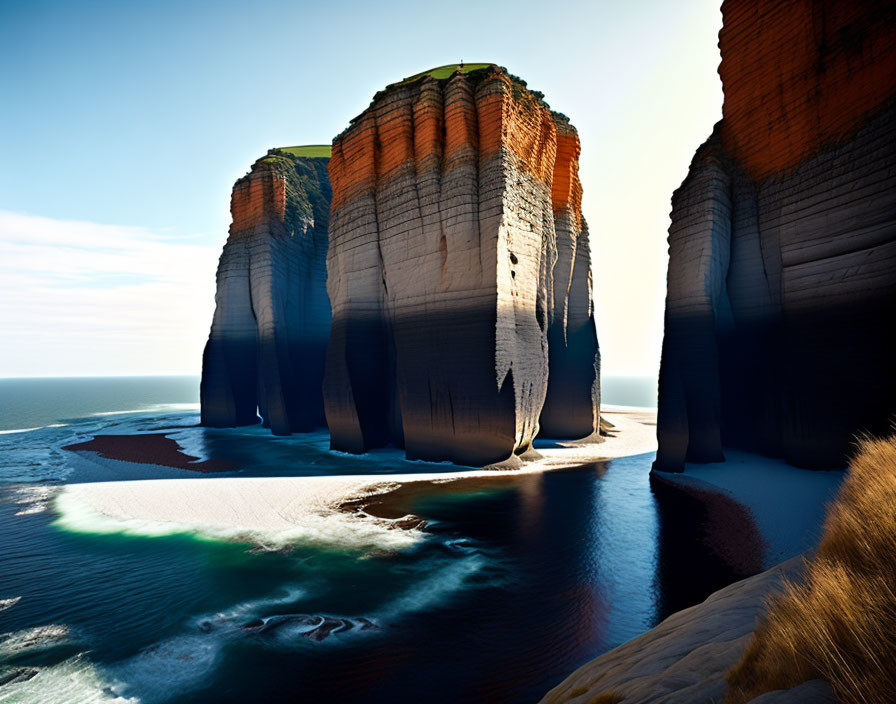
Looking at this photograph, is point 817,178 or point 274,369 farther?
Answer: point 274,369

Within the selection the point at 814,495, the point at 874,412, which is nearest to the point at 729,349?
the point at 874,412

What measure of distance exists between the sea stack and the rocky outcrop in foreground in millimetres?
13827

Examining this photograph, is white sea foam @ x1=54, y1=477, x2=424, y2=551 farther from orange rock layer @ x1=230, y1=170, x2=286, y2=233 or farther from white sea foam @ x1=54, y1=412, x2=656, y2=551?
orange rock layer @ x1=230, y1=170, x2=286, y2=233

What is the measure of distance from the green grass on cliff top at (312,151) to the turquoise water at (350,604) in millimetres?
37343

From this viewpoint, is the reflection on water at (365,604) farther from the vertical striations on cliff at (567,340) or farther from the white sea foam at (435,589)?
the vertical striations on cliff at (567,340)

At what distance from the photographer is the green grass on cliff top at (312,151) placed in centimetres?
4255

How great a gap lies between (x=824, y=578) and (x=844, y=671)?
27.3 inches

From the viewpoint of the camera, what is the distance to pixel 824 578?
7.24 ft

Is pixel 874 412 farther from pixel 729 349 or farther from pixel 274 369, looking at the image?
pixel 274 369

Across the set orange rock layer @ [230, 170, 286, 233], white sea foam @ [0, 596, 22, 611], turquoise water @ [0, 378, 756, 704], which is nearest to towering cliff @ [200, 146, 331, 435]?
orange rock layer @ [230, 170, 286, 233]

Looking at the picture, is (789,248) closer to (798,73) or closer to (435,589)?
(798,73)

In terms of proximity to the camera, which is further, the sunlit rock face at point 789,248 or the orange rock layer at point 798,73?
the orange rock layer at point 798,73

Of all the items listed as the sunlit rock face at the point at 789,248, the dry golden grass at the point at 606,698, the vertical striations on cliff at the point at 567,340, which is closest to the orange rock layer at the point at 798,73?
the sunlit rock face at the point at 789,248

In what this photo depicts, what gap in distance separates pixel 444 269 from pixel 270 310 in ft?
57.8
